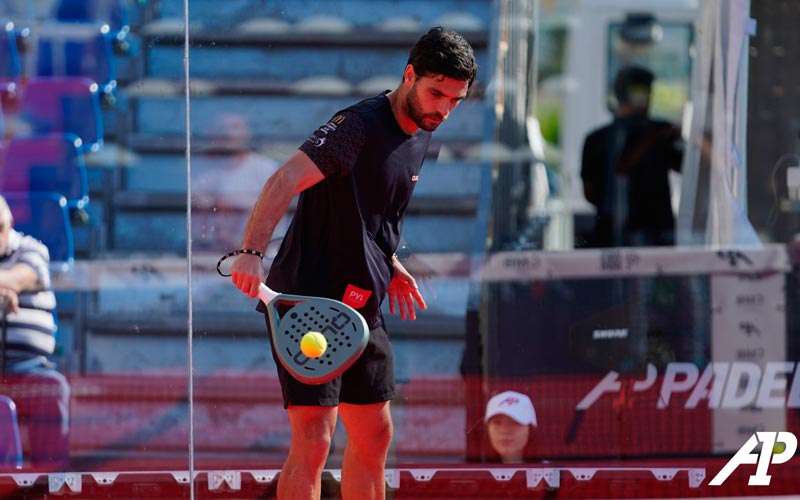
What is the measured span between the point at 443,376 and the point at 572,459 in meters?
A: 0.61

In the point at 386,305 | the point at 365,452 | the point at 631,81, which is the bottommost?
the point at 365,452

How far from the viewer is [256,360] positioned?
609 centimetres

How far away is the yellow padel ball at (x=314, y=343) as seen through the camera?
439cm

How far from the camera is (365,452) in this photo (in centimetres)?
485

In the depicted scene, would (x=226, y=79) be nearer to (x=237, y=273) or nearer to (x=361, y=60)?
(x=361, y=60)

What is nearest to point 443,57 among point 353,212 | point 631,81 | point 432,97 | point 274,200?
point 432,97

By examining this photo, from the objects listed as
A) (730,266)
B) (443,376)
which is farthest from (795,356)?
(443,376)

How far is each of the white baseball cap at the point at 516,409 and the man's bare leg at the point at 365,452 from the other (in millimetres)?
1181

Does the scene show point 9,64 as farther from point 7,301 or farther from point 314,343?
point 314,343

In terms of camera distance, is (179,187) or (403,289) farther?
(179,187)

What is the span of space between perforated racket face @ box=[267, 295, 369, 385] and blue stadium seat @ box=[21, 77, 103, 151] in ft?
7.39

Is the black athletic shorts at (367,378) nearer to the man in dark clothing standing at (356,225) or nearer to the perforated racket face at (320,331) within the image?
the man in dark clothing standing at (356,225)

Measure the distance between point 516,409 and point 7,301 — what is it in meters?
2.06

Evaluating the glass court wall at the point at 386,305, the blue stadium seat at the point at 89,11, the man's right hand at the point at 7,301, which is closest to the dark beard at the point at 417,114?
the glass court wall at the point at 386,305
